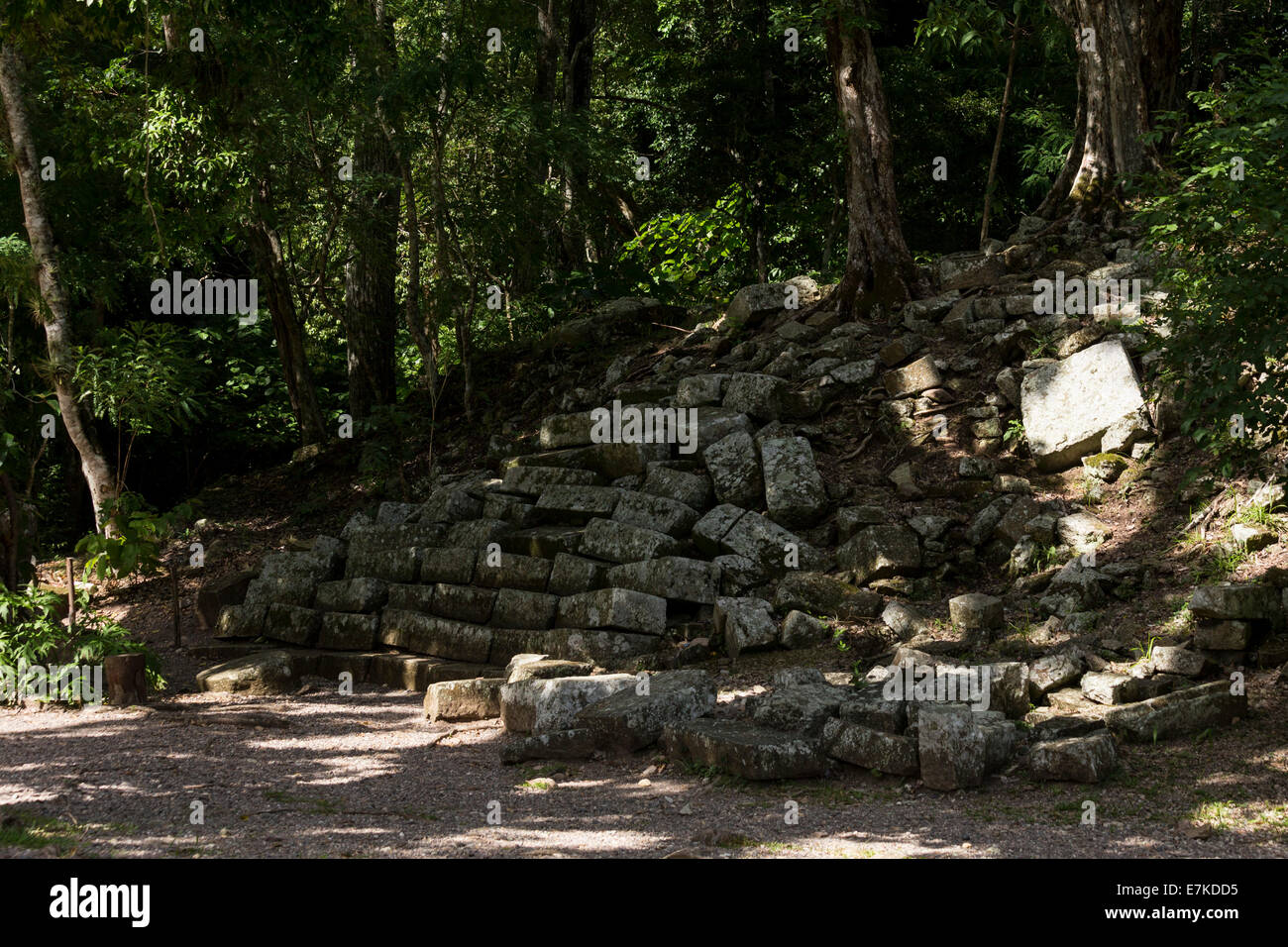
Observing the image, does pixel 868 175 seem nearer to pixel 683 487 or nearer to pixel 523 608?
pixel 683 487

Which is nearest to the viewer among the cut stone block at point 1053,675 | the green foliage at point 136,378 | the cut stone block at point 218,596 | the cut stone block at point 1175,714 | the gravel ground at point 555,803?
the gravel ground at point 555,803

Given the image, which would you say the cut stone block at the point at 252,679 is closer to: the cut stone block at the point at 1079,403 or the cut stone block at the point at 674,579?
the cut stone block at the point at 674,579

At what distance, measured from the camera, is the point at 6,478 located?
9227 millimetres

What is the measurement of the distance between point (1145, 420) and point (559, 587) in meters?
5.26

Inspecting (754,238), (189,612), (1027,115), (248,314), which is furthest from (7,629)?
(1027,115)

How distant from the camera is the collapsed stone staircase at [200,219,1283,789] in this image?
21.8 feet

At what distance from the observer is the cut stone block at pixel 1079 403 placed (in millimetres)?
9398

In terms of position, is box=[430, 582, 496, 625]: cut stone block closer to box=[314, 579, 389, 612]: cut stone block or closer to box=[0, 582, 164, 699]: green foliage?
box=[314, 579, 389, 612]: cut stone block

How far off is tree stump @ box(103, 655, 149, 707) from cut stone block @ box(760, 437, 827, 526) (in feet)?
17.6

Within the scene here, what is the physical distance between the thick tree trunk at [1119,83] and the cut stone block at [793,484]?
5.21 meters

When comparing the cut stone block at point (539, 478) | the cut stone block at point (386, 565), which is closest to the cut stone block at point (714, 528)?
the cut stone block at point (539, 478)

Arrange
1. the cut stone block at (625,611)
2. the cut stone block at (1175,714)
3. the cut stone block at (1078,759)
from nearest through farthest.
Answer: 1. the cut stone block at (1078,759)
2. the cut stone block at (1175,714)
3. the cut stone block at (625,611)

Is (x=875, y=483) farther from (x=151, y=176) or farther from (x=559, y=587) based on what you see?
(x=151, y=176)

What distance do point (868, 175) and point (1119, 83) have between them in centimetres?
309
